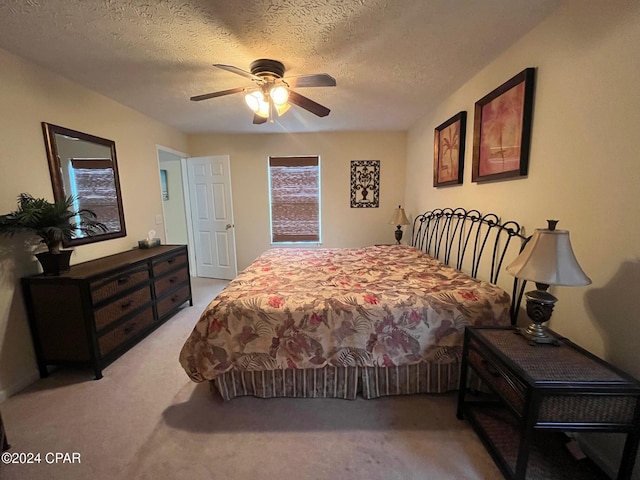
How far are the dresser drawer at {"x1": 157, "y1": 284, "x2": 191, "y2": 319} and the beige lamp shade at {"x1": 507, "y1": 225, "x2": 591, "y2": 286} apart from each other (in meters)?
3.13

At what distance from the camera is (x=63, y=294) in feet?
6.74

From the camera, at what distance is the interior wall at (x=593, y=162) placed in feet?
4.07

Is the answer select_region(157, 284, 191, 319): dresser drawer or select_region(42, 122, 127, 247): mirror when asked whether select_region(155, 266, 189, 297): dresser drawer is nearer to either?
select_region(157, 284, 191, 319): dresser drawer

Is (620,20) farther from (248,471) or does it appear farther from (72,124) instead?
(72,124)

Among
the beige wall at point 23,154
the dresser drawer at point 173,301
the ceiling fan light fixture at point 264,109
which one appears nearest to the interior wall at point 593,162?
the ceiling fan light fixture at point 264,109

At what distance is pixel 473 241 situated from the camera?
99.8 inches

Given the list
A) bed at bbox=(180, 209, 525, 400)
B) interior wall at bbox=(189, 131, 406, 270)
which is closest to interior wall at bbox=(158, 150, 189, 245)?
interior wall at bbox=(189, 131, 406, 270)

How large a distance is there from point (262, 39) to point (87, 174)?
2.07 metres

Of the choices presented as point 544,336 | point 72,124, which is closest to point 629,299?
point 544,336

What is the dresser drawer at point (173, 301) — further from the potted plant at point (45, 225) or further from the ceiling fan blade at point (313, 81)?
the ceiling fan blade at point (313, 81)

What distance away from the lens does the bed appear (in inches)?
68.3

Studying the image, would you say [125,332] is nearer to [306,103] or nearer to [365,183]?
[306,103]

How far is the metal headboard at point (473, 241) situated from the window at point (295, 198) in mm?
1837

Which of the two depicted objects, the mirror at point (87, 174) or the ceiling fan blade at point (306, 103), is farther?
the mirror at point (87, 174)
